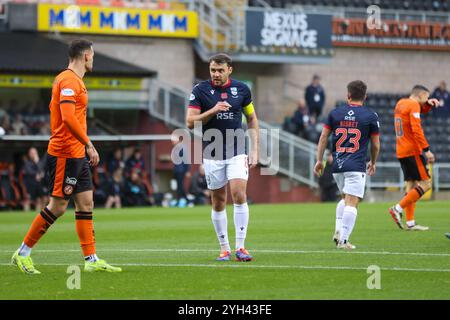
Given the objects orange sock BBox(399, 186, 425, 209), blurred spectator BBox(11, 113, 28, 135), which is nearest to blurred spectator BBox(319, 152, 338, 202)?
blurred spectator BBox(11, 113, 28, 135)

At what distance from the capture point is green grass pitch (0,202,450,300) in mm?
9297

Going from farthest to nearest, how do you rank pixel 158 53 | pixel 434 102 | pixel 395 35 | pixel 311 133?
pixel 395 35 → pixel 158 53 → pixel 311 133 → pixel 434 102

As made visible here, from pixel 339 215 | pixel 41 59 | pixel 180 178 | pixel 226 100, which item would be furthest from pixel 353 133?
pixel 41 59

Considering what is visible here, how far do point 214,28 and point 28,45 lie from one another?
6592mm

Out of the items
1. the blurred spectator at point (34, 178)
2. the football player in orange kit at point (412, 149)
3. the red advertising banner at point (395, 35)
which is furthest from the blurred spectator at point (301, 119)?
the football player in orange kit at point (412, 149)

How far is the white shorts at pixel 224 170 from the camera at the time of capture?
12.1 m

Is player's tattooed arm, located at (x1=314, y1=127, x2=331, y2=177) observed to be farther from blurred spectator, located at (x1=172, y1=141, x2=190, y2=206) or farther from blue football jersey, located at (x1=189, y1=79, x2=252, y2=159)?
blurred spectator, located at (x1=172, y1=141, x2=190, y2=206)

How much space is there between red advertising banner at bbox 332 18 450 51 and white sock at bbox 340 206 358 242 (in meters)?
26.9

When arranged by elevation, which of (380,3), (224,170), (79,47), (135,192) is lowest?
(135,192)

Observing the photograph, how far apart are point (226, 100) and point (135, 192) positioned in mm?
19799

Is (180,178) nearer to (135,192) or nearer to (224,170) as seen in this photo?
(135,192)

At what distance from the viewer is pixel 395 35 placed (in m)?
41.7

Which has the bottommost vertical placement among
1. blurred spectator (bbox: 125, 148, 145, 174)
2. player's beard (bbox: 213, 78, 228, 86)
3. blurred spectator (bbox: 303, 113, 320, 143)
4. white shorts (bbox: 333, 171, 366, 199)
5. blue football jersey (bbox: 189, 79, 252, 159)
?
blurred spectator (bbox: 125, 148, 145, 174)

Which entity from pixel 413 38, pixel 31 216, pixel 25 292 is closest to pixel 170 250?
pixel 25 292
